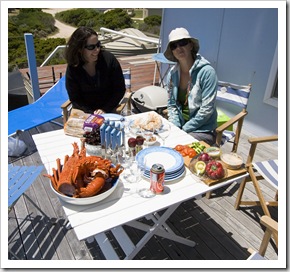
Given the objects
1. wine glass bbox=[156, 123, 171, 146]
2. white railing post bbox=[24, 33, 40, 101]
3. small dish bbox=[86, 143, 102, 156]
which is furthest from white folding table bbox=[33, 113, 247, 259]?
white railing post bbox=[24, 33, 40, 101]

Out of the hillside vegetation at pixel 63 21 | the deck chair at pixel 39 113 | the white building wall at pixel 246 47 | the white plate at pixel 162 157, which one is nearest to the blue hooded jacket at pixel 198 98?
the white plate at pixel 162 157

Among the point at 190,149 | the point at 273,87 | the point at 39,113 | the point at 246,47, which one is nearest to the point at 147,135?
the point at 190,149

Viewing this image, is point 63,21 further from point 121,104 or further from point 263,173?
point 263,173

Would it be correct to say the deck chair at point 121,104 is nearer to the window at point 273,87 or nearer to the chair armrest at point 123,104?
the chair armrest at point 123,104

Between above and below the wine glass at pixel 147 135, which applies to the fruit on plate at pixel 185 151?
below

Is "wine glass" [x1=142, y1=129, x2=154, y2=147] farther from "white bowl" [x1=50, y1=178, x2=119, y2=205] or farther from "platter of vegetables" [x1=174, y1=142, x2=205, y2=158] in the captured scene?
"white bowl" [x1=50, y1=178, x2=119, y2=205]

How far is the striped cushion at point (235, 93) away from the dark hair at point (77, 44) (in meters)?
1.70

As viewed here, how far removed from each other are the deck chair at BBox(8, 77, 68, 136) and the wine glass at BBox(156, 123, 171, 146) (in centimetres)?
206

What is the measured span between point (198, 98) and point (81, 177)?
1.65 m

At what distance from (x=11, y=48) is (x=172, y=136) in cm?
768

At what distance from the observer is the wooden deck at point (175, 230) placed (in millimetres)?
2346

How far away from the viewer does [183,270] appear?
187 cm

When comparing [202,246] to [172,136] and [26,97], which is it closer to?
[172,136]
